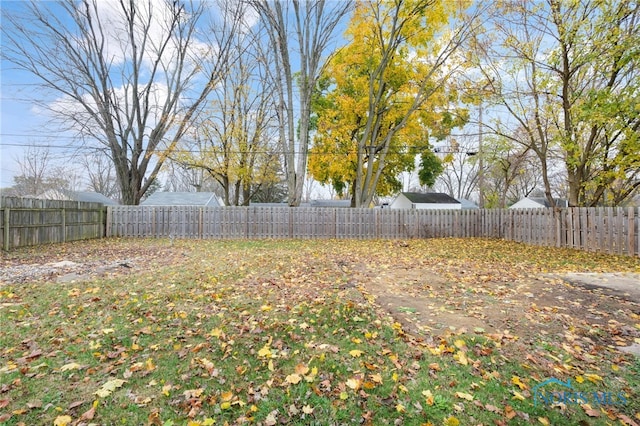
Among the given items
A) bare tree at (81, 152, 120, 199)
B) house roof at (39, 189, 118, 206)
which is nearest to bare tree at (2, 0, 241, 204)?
house roof at (39, 189, 118, 206)

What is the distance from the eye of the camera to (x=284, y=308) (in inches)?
160

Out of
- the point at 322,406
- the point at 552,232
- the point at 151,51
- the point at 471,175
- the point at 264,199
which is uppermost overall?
the point at 151,51

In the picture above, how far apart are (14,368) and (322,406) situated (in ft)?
8.51

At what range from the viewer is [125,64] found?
53.9 feet

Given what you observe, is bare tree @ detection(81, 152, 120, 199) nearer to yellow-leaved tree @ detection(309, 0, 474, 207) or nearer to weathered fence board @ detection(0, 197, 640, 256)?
weathered fence board @ detection(0, 197, 640, 256)

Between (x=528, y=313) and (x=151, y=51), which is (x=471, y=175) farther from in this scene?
(x=528, y=313)

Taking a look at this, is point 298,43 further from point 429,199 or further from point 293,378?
point 429,199

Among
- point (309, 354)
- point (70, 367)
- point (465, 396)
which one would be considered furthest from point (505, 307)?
point (70, 367)

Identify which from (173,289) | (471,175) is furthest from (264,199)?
(173,289)

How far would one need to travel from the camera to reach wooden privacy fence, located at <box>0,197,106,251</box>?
27.7 ft

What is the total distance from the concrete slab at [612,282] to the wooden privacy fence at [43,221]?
42.9 feet

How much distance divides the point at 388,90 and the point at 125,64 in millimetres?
14073

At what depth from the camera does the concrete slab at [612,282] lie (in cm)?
480

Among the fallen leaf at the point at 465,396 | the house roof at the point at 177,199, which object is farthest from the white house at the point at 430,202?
the fallen leaf at the point at 465,396
